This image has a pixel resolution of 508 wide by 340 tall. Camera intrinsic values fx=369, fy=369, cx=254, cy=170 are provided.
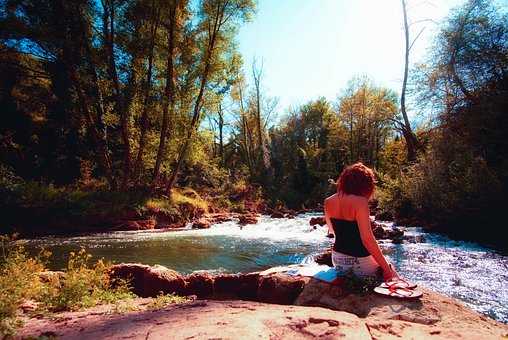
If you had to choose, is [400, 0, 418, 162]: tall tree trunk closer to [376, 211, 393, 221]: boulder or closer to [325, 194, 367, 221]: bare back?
[376, 211, 393, 221]: boulder

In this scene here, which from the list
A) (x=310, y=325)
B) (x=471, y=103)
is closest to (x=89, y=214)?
(x=310, y=325)

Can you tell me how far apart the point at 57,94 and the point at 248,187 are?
1666cm

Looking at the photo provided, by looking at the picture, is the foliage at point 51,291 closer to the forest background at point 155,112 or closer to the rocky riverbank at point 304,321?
the rocky riverbank at point 304,321

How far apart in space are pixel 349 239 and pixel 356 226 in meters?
0.18

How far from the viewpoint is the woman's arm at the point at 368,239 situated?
3.89 m

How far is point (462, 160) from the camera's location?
40.2ft

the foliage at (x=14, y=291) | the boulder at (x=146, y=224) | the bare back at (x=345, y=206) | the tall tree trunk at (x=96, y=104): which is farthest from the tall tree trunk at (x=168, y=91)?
the bare back at (x=345, y=206)

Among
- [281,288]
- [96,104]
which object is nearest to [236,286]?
[281,288]

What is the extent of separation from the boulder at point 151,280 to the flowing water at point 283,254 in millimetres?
1925

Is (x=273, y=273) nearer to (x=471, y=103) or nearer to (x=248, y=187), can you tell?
(x=471, y=103)

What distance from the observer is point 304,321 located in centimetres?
304

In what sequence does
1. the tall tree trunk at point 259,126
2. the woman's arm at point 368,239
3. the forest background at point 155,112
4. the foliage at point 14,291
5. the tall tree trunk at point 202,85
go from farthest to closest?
1. the tall tree trunk at point 259,126
2. the tall tree trunk at point 202,85
3. the forest background at point 155,112
4. the woman's arm at point 368,239
5. the foliage at point 14,291

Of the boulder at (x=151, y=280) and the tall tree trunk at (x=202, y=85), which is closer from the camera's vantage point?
the boulder at (x=151, y=280)

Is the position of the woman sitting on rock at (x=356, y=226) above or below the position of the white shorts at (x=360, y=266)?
above
